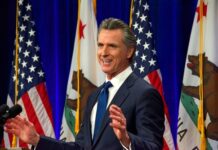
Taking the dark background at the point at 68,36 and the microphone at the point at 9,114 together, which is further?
the dark background at the point at 68,36

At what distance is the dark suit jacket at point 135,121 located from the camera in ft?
5.52

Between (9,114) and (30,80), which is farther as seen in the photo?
(30,80)

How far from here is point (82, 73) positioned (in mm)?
4562

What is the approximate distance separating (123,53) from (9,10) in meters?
3.59

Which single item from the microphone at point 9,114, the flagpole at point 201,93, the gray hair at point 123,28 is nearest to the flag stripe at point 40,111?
the flagpole at point 201,93

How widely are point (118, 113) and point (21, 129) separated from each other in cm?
41

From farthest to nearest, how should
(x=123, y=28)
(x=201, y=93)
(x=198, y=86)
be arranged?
(x=198, y=86), (x=201, y=93), (x=123, y=28)

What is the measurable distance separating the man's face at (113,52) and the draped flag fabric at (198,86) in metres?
2.13

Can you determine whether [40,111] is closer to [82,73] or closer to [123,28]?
[82,73]

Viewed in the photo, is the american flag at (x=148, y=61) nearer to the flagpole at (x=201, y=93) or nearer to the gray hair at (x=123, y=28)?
the flagpole at (x=201, y=93)

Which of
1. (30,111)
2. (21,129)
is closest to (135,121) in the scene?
(21,129)

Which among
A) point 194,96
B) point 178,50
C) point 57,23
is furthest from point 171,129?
point 57,23

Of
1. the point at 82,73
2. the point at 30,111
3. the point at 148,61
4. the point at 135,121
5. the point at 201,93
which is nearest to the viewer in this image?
the point at 135,121

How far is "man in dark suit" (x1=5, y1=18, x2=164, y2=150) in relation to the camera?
1.61 meters
